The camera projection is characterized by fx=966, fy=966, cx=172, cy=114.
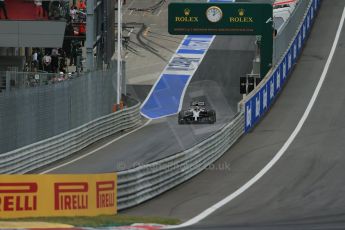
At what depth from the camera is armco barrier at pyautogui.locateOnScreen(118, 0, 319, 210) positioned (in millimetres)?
22062

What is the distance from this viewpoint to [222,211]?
21.6 metres

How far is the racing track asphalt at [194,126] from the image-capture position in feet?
106

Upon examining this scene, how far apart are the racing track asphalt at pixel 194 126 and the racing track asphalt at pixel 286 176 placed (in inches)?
104

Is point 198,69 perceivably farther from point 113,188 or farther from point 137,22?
point 113,188

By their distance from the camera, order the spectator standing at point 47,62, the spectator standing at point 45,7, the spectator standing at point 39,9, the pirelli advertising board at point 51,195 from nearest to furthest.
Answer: the pirelli advertising board at point 51,195, the spectator standing at point 39,9, the spectator standing at point 45,7, the spectator standing at point 47,62

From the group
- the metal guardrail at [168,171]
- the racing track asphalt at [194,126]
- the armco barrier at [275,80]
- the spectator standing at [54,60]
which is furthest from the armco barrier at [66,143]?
A: the armco barrier at [275,80]

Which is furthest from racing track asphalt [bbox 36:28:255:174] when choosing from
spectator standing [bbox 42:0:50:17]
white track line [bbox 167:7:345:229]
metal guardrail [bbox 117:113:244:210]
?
spectator standing [bbox 42:0:50:17]

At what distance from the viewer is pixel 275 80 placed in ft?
140

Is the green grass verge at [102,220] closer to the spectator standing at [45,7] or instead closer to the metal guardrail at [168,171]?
the metal guardrail at [168,171]

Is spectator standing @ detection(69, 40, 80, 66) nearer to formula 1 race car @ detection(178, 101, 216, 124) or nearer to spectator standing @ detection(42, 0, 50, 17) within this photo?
spectator standing @ detection(42, 0, 50, 17)

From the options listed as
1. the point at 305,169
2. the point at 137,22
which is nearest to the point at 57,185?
the point at 305,169

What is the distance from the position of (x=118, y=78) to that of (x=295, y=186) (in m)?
15.8

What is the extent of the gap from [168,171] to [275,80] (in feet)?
60.8

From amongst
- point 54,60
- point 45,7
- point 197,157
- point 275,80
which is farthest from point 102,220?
point 54,60
